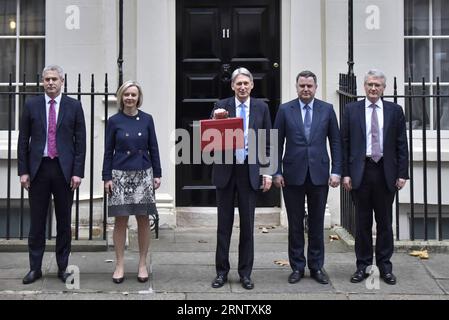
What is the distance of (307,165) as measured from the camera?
5.71m

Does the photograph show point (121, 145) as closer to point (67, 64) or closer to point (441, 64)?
point (67, 64)

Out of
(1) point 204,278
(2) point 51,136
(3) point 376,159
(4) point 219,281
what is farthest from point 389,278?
(2) point 51,136

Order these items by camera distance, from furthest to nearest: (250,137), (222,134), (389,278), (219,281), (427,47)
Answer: (427,47)
(389,278)
(219,281)
(250,137)
(222,134)

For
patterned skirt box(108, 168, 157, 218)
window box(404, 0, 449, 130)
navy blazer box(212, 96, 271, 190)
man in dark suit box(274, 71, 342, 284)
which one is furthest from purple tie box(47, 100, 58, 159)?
window box(404, 0, 449, 130)

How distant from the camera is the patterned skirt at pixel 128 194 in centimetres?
563

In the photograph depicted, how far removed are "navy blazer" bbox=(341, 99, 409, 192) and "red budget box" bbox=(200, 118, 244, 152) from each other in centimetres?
105

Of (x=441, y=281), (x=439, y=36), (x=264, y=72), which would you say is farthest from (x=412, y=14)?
(x=441, y=281)

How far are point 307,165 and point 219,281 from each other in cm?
128

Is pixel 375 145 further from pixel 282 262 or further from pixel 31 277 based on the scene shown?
pixel 31 277

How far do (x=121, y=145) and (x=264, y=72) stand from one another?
3095 mm

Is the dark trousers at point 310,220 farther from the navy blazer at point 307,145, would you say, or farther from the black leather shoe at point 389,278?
the black leather shoe at point 389,278

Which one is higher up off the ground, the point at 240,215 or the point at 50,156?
the point at 50,156


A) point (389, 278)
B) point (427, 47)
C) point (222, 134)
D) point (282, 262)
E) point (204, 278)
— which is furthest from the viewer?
point (427, 47)

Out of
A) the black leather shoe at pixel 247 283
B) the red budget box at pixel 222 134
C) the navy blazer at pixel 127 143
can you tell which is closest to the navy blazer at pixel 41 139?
the navy blazer at pixel 127 143
